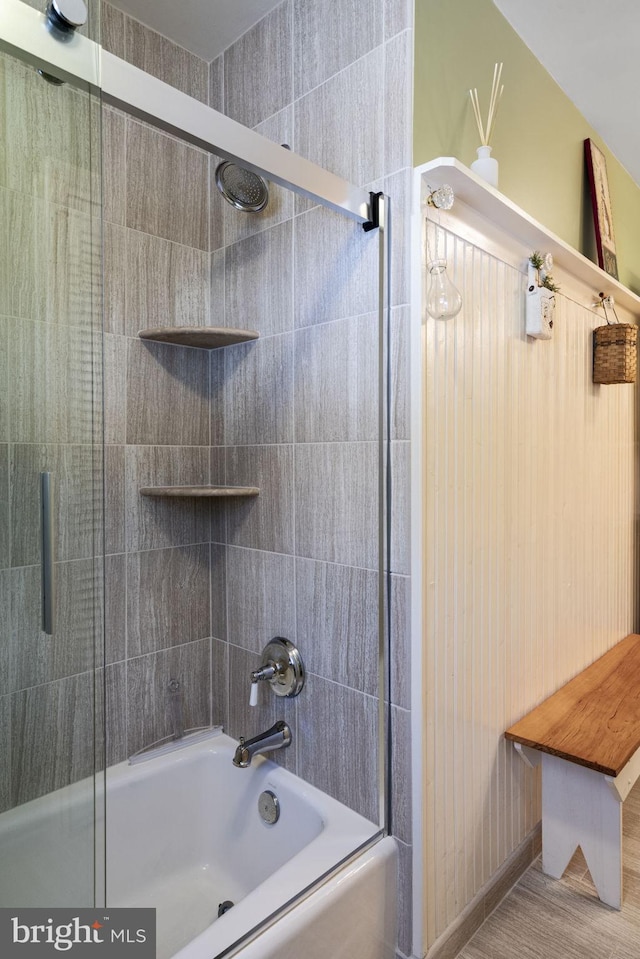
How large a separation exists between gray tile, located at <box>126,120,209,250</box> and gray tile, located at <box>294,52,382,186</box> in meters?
0.46

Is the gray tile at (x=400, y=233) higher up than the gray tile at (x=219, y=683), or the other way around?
the gray tile at (x=400, y=233)

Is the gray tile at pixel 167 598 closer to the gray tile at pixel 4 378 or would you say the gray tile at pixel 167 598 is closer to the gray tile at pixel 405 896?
the gray tile at pixel 405 896

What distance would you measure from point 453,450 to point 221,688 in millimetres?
1186

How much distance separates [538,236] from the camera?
5.90 ft

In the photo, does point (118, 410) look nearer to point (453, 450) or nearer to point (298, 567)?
point (298, 567)

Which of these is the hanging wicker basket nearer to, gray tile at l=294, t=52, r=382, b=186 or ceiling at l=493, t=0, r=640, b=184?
ceiling at l=493, t=0, r=640, b=184

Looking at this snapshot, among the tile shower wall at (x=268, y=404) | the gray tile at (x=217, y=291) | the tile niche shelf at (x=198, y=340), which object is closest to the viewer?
the tile shower wall at (x=268, y=404)

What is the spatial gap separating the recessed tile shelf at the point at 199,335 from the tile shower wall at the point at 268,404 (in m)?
0.06

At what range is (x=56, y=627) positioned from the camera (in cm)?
92

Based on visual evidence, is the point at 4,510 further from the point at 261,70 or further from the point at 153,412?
the point at 261,70

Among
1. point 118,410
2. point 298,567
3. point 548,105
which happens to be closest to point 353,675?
point 298,567

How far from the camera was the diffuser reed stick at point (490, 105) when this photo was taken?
5.33 feet

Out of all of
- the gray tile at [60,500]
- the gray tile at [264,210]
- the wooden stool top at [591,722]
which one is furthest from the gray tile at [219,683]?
the gray tile at [264,210]

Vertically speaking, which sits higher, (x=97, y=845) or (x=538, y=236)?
(x=538, y=236)
